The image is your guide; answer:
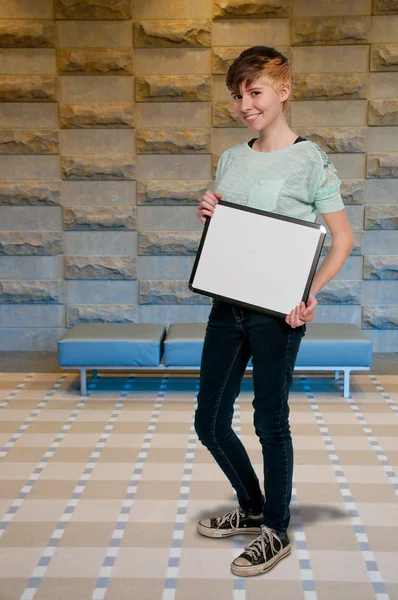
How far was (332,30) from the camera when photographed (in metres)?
4.95

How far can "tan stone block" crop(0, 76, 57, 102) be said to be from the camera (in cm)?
506

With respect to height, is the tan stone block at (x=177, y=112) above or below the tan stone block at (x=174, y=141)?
above

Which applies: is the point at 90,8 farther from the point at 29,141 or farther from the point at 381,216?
the point at 381,216

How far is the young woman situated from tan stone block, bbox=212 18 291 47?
3.03 metres

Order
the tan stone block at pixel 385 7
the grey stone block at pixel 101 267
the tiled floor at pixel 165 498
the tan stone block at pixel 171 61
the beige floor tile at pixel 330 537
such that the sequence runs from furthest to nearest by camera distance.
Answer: the grey stone block at pixel 101 267
the tan stone block at pixel 171 61
the tan stone block at pixel 385 7
the beige floor tile at pixel 330 537
the tiled floor at pixel 165 498

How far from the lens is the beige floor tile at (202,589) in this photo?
2156 millimetres

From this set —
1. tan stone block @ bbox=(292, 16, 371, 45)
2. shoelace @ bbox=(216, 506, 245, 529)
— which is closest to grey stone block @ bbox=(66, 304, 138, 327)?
tan stone block @ bbox=(292, 16, 371, 45)

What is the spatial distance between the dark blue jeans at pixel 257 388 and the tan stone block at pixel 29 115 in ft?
10.8

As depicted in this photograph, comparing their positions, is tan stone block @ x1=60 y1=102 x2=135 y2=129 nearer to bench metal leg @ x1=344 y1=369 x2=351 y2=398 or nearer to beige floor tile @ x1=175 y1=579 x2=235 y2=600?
bench metal leg @ x1=344 y1=369 x2=351 y2=398

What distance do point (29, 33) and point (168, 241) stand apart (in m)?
1.60

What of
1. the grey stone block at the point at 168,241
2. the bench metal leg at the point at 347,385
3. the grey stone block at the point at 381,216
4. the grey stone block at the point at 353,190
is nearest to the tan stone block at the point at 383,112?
the grey stone block at the point at 353,190

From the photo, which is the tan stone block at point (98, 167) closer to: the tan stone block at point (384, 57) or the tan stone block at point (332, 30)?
the tan stone block at point (332, 30)

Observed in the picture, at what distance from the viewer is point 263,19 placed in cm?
498

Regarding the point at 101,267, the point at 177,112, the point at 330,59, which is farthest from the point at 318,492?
the point at 330,59
